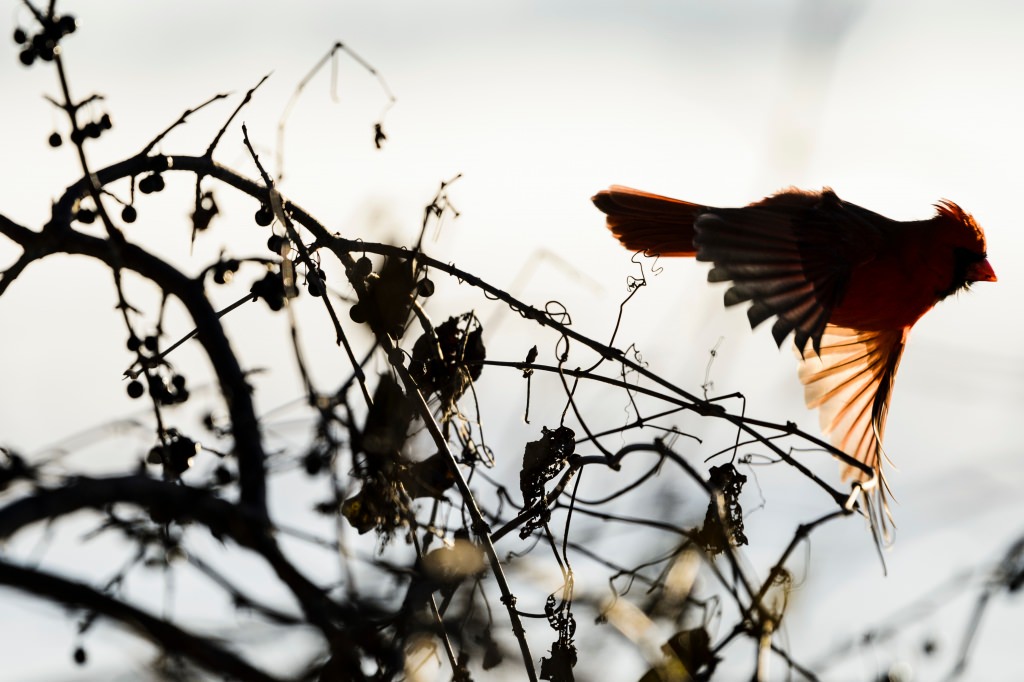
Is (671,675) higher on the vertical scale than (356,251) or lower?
lower

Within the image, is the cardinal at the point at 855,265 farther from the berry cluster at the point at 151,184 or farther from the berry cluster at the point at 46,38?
the berry cluster at the point at 46,38

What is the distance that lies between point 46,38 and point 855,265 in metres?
3.15

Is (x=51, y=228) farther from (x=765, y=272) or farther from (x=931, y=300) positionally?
(x=931, y=300)

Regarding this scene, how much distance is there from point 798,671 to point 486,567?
1.65ft

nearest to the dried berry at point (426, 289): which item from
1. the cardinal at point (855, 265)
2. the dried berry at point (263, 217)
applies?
the dried berry at point (263, 217)

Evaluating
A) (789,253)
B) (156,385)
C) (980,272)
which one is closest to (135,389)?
(156,385)

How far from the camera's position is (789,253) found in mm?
3898

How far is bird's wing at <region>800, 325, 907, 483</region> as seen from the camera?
4492 millimetres

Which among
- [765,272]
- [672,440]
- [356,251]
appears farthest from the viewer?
[765,272]

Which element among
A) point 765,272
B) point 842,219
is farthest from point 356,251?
point 842,219

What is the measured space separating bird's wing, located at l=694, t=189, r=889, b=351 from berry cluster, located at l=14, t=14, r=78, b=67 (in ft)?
6.27

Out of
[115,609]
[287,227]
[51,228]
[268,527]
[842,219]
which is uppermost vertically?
[842,219]

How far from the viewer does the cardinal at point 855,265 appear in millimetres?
4215

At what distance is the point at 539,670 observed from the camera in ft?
6.92
